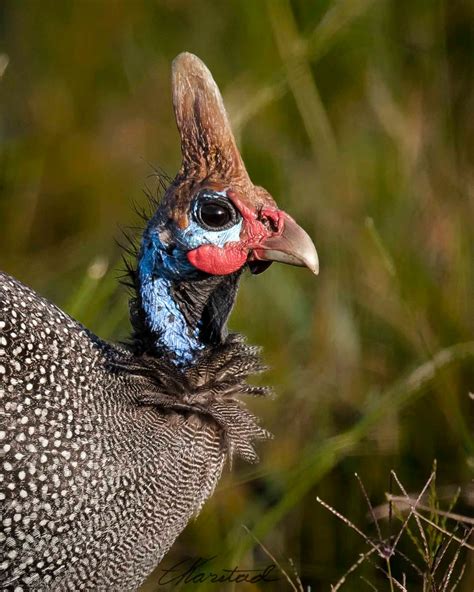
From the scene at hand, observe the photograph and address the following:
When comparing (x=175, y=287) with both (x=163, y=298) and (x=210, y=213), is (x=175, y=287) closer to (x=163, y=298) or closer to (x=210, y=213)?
(x=163, y=298)

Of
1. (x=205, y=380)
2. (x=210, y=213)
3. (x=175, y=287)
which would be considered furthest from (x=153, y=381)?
(x=210, y=213)

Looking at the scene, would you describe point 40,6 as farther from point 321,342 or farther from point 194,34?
point 321,342

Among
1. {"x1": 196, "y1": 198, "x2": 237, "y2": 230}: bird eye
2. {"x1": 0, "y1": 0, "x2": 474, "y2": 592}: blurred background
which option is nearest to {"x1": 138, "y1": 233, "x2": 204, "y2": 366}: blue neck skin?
{"x1": 196, "y1": 198, "x2": 237, "y2": 230}: bird eye

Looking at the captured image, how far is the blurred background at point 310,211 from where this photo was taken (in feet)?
14.4

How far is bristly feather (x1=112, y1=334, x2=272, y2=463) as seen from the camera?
3383 millimetres

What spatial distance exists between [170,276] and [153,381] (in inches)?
11.2

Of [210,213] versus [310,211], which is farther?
[310,211]

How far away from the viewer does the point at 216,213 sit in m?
3.38

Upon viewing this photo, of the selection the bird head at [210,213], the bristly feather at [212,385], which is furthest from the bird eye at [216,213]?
the bristly feather at [212,385]
